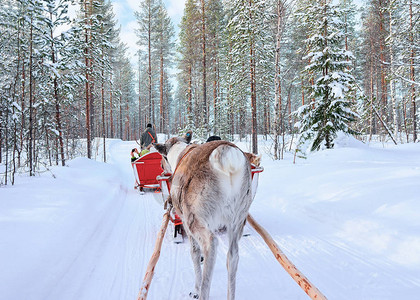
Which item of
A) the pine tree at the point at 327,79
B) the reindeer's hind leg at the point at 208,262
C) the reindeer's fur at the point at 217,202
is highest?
the pine tree at the point at 327,79

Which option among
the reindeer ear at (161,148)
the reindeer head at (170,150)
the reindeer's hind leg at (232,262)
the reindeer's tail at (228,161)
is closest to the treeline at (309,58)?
the reindeer head at (170,150)

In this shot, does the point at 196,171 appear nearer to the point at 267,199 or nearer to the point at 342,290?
the point at 342,290

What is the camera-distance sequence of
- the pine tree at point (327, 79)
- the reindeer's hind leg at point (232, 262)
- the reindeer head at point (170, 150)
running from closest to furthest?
the reindeer's hind leg at point (232, 262) → the reindeer head at point (170, 150) → the pine tree at point (327, 79)

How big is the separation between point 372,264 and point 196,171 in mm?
2552

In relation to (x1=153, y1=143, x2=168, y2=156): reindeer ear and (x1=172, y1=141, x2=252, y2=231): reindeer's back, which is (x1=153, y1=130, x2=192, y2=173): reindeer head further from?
(x1=172, y1=141, x2=252, y2=231): reindeer's back

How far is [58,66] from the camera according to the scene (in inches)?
347

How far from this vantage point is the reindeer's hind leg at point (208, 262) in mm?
1642

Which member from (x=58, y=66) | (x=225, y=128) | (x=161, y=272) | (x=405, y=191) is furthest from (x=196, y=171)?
(x=225, y=128)

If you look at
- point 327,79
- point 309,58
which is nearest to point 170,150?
point 327,79

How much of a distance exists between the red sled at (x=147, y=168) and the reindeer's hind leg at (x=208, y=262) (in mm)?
5010

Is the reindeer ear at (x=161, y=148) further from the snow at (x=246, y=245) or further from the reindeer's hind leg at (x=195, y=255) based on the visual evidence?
the snow at (x=246, y=245)

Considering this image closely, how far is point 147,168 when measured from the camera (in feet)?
22.0

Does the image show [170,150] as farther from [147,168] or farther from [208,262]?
[147,168]

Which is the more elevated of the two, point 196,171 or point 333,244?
point 196,171
